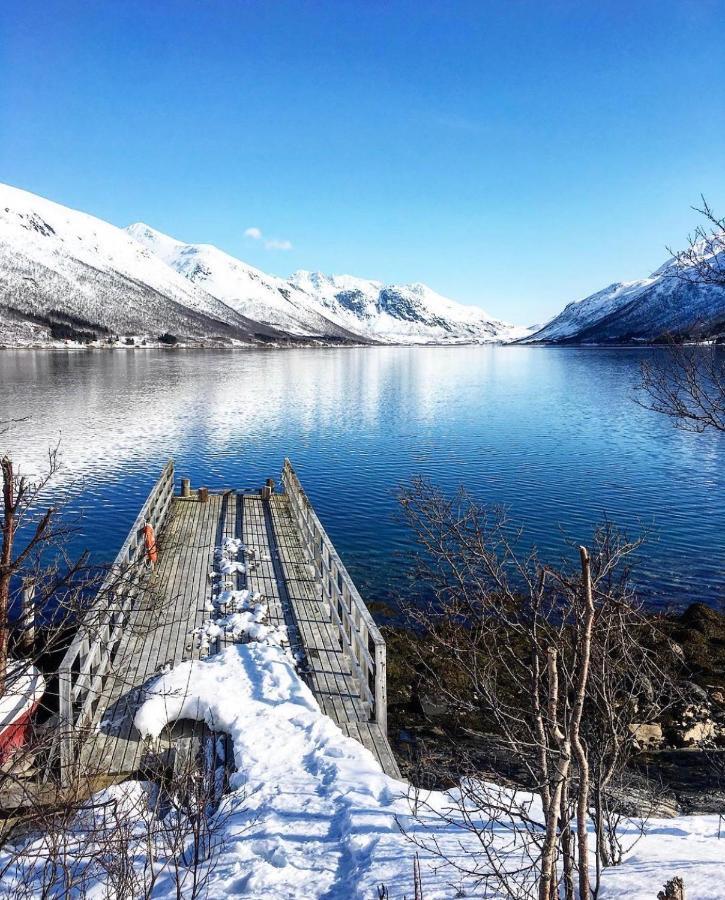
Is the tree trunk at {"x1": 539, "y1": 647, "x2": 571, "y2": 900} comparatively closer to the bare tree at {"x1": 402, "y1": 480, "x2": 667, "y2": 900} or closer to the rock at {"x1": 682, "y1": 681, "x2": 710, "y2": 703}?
the bare tree at {"x1": 402, "y1": 480, "x2": 667, "y2": 900}

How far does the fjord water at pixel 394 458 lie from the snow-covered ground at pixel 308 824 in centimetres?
552

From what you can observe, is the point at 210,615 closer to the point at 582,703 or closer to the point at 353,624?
the point at 353,624

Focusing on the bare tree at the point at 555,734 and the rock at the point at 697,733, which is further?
the rock at the point at 697,733

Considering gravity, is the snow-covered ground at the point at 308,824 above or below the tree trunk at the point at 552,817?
below

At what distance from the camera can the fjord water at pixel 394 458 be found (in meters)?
22.1

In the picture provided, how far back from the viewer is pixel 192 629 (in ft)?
40.8

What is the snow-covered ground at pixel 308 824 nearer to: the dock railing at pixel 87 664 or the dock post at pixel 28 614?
the dock railing at pixel 87 664

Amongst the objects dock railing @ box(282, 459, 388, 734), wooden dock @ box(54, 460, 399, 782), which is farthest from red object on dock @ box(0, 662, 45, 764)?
dock railing @ box(282, 459, 388, 734)

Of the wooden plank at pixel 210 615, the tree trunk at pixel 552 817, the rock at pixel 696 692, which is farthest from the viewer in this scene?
the rock at pixel 696 692

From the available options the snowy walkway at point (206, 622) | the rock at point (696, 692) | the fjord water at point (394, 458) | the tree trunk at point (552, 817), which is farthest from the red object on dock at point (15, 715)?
the rock at point (696, 692)

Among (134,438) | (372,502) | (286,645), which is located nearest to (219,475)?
(372,502)

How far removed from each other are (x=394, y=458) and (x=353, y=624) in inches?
977

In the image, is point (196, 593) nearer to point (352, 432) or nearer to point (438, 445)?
point (438, 445)

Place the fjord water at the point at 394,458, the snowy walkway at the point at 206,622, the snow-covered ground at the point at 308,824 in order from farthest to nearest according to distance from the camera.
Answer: the fjord water at the point at 394,458 < the snowy walkway at the point at 206,622 < the snow-covered ground at the point at 308,824
